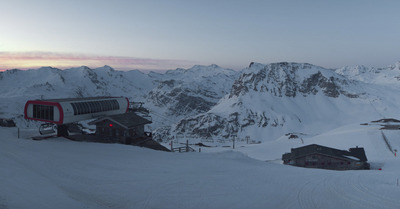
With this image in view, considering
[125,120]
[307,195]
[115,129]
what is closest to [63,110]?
[115,129]

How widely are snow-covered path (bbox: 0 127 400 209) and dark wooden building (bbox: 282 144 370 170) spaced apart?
101 feet

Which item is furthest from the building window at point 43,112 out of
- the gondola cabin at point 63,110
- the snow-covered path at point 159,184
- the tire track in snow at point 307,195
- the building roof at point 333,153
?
the building roof at point 333,153

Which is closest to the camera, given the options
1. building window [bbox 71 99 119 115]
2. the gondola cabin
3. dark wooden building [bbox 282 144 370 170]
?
the gondola cabin

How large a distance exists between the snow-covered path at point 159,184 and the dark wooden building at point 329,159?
30.9 meters

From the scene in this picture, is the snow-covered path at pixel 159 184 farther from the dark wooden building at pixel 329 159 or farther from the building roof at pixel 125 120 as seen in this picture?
the dark wooden building at pixel 329 159

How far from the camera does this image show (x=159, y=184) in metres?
17.5

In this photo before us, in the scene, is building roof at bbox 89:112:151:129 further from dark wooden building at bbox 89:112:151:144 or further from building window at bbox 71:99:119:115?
building window at bbox 71:99:119:115

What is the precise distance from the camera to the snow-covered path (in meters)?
14.3

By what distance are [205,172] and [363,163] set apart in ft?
160

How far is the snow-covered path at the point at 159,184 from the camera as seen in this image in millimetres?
14281

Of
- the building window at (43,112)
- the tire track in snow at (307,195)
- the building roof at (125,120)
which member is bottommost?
the tire track in snow at (307,195)

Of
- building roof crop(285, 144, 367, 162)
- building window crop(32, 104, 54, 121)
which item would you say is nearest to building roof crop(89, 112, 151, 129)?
building window crop(32, 104, 54, 121)

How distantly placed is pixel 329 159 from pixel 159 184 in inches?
1965

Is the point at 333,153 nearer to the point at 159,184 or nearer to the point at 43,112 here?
the point at 159,184
